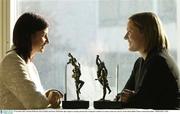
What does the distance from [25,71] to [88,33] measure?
0.75 ft

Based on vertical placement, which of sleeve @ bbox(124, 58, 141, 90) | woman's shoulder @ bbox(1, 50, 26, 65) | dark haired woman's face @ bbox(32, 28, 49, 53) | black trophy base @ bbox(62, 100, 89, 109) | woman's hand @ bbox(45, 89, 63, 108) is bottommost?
black trophy base @ bbox(62, 100, 89, 109)

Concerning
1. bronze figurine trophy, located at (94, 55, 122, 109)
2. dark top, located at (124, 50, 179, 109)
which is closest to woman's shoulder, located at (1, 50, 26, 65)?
bronze figurine trophy, located at (94, 55, 122, 109)

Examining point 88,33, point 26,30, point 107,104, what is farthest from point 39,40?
point 107,104

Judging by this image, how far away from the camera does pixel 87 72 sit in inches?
38.1

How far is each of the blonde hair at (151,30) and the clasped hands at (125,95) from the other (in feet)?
0.43

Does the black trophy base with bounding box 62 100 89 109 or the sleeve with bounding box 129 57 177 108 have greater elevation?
the sleeve with bounding box 129 57 177 108

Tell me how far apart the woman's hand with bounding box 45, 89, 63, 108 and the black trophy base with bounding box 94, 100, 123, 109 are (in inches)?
4.3

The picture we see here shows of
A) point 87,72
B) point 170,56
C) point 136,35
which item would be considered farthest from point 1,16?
point 170,56

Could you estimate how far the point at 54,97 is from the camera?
933 mm

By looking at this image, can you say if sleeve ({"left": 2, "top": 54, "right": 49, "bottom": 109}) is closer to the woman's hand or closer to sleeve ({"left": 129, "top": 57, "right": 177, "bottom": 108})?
the woman's hand

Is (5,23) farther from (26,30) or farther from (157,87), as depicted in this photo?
(157,87)

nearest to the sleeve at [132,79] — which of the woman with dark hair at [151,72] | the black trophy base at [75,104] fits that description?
the woman with dark hair at [151,72]

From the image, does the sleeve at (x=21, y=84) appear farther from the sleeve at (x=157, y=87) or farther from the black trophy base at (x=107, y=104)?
the sleeve at (x=157, y=87)

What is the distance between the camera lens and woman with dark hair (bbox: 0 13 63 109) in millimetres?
907
